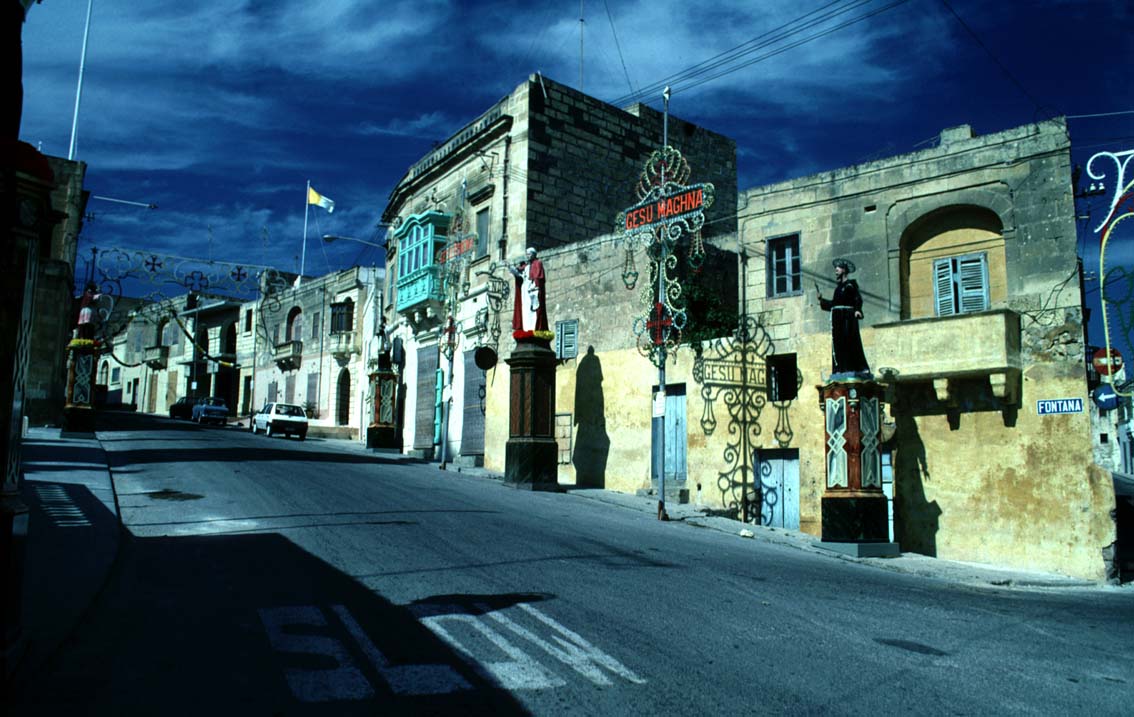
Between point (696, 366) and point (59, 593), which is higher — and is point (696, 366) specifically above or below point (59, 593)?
above

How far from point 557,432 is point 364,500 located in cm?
1008

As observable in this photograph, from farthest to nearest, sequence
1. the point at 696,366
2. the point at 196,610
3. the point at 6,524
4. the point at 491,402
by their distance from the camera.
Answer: the point at 491,402, the point at 696,366, the point at 196,610, the point at 6,524

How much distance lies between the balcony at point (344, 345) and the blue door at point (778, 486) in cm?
2674

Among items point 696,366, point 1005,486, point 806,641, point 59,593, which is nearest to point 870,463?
point 1005,486

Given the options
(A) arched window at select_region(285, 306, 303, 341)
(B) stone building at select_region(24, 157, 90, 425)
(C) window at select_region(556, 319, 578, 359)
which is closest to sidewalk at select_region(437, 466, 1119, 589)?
(C) window at select_region(556, 319, 578, 359)

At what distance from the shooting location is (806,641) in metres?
7.03

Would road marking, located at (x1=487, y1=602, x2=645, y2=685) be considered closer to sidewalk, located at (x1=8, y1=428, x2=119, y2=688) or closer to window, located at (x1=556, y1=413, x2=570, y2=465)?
sidewalk, located at (x1=8, y1=428, x2=119, y2=688)

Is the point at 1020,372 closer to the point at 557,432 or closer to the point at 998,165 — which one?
the point at 998,165

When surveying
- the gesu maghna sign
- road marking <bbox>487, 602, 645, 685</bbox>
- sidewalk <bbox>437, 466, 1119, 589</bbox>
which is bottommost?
sidewalk <bbox>437, 466, 1119, 589</bbox>

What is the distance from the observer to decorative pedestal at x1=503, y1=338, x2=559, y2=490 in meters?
20.2

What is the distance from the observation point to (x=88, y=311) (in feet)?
74.9

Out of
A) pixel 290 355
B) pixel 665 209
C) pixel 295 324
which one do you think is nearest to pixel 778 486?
pixel 665 209

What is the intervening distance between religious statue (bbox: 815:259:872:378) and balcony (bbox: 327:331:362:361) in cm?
3010

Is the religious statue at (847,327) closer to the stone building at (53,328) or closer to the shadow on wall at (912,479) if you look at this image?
the shadow on wall at (912,479)
